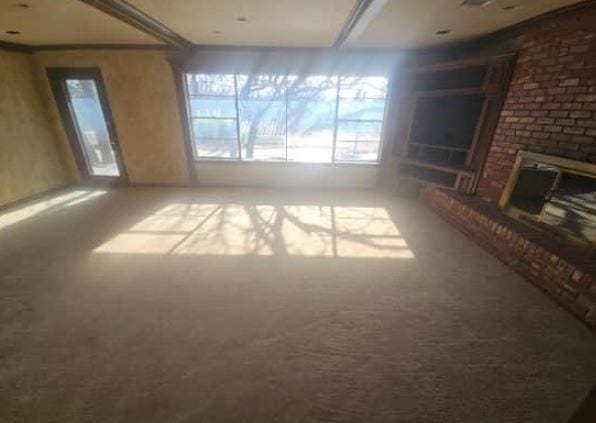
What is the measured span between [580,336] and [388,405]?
1549 mm

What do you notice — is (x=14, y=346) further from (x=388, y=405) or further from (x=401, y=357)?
(x=401, y=357)

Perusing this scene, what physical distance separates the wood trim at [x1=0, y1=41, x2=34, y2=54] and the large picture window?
7.89ft

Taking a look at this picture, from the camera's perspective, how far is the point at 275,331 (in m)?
1.93

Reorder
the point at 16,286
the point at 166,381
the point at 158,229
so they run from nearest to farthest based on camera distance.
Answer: the point at 166,381
the point at 16,286
the point at 158,229

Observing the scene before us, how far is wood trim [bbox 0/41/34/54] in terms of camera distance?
384 cm

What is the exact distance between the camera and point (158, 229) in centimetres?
340

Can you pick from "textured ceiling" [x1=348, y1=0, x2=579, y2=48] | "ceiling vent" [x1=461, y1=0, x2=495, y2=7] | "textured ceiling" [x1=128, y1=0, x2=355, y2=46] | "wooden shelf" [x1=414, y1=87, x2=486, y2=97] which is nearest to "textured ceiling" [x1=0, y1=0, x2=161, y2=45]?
"textured ceiling" [x1=128, y1=0, x2=355, y2=46]

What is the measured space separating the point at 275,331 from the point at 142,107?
4363mm

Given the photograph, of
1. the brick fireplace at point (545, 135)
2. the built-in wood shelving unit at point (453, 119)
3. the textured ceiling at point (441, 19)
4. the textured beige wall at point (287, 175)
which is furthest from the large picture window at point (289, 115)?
the brick fireplace at point (545, 135)

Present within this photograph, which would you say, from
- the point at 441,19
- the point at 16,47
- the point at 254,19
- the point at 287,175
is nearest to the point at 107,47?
the point at 16,47

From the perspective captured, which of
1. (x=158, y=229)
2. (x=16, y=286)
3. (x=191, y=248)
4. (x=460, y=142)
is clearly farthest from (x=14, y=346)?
(x=460, y=142)

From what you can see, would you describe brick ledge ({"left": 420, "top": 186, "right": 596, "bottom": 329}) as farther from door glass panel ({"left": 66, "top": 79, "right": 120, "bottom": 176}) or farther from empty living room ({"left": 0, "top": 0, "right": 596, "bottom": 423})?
door glass panel ({"left": 66, "top": 79, "right": 120, "bottom": 176})

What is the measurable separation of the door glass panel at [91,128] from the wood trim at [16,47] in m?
0.57

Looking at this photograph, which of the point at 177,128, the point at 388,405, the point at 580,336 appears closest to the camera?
the point at 388,405
